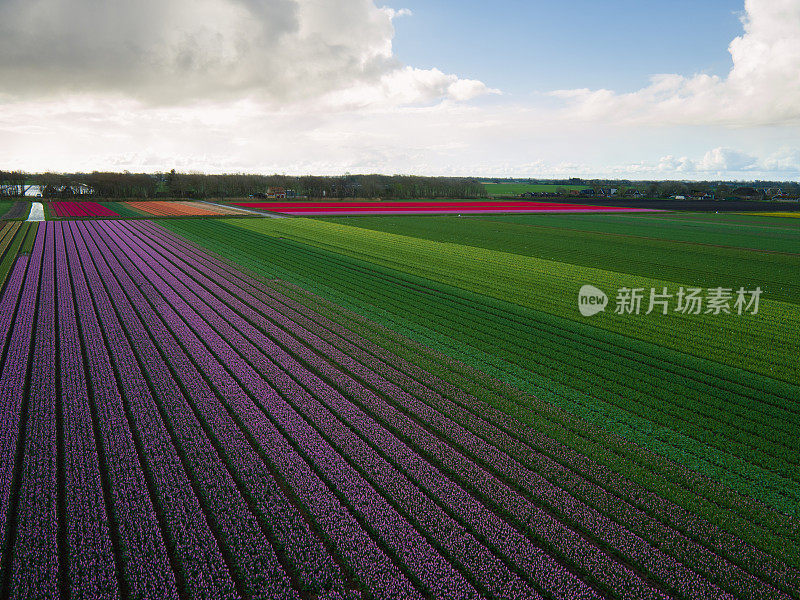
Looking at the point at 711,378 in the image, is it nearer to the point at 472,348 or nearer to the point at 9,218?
the point at 472,348

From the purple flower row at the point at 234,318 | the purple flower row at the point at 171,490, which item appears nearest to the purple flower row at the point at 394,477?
the purple flower row at the point at 234,318

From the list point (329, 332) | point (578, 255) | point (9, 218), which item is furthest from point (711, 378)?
point (9, 218)

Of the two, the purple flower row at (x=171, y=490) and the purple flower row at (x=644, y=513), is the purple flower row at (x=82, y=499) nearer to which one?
the purple flower row at (x=171, y=490)

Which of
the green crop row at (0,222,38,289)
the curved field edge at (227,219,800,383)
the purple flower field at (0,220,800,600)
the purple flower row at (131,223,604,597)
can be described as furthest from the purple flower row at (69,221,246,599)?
the green crop row at (0,222,38,289)

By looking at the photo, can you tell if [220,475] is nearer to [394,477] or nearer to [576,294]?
[394,477]

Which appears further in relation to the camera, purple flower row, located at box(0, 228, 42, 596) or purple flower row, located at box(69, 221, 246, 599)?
purple flower row, located at box(0, 228, 42, 596)

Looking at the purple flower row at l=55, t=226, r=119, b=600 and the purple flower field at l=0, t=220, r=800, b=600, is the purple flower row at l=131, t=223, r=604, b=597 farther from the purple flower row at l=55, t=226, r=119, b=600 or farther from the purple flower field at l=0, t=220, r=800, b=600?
the purple flower row at l=55, t=226, r=119, b=600
